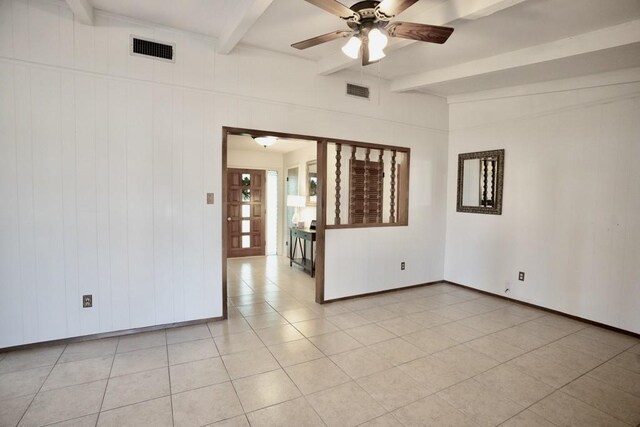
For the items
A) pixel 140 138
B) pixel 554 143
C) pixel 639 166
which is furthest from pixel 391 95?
pixel 140 138

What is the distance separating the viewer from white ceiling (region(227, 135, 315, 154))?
6.34m

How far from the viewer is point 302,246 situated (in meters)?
6.80

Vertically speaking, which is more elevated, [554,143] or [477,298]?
[554,143]

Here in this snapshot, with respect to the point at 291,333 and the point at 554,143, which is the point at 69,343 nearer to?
the point at 291,333

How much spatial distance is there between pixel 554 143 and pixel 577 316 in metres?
2.09

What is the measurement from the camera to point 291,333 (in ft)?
11.0

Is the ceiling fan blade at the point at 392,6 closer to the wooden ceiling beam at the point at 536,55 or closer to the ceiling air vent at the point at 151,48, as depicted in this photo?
the wooden ceiling beam at the point at 536,55

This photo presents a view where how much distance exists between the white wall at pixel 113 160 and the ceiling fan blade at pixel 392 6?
6.00 feet

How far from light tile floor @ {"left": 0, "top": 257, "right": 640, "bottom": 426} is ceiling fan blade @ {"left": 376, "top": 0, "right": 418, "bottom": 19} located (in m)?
2.66

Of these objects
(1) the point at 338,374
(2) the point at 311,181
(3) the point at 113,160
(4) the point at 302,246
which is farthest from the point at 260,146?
(1) the point at 338,374

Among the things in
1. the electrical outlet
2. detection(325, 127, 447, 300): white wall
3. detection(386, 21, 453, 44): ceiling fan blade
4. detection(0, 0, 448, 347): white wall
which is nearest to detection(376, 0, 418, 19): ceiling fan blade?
detection(386, 21, 453, 44): ceiling fan blade

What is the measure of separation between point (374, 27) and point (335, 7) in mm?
355

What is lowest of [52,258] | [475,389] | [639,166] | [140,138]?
[475,389]

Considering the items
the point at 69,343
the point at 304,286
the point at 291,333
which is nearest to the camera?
the point at 69,343
